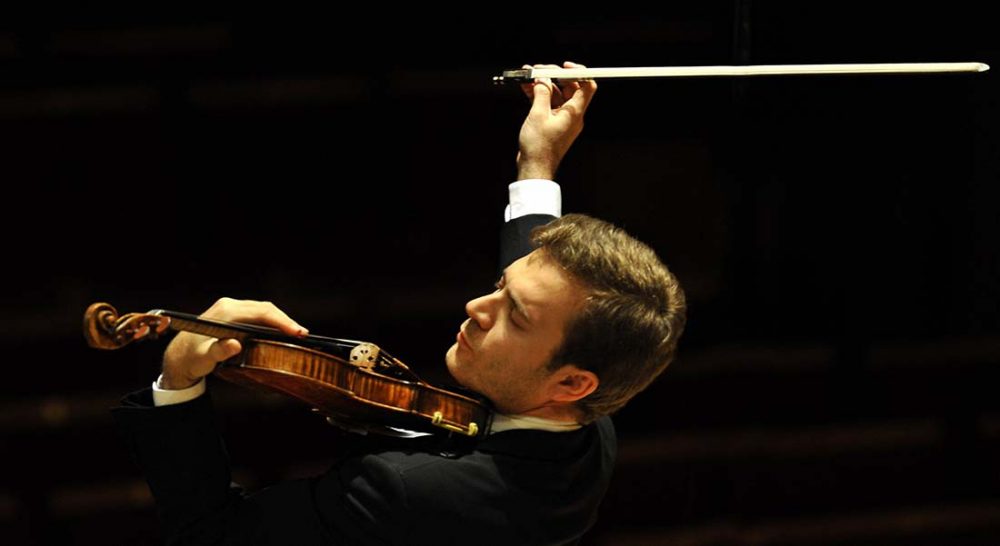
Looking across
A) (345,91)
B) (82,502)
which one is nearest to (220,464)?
(345,91)

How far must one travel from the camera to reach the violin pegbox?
1.29m

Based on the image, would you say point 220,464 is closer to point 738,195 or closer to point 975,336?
point 738,195

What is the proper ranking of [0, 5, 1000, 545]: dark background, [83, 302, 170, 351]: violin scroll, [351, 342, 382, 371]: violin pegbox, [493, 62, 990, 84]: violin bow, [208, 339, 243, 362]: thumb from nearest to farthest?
[83, 302, 170, 351]: violin scroll → [208, 339, 243, 362]: thumb → [351, 342, 382, 371]: violin pegbox → [493, 62, 990, 84]: violin bow → [0, 5, 1000, 545]: dark background

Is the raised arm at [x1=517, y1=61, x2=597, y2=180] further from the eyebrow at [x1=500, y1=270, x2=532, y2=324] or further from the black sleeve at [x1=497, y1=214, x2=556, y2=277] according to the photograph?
the eyebrow at [x1=500, y1=270, x2=532, y2=324]

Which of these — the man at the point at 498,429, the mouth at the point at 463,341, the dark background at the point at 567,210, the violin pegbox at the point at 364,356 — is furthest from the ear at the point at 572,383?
the dark background at the point at 567,210

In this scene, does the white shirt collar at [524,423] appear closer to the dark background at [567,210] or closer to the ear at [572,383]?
the ear at [572,383]

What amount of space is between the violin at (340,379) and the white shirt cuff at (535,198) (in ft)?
1.02

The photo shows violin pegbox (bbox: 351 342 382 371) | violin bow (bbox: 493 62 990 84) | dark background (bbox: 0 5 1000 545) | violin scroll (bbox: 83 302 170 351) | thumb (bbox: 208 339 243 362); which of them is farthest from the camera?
dark background (bbox: 0 5 1000 545)

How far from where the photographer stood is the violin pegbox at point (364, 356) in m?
1.29

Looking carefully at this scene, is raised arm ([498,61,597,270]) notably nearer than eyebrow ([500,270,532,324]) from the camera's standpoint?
No

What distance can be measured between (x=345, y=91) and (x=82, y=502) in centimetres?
97

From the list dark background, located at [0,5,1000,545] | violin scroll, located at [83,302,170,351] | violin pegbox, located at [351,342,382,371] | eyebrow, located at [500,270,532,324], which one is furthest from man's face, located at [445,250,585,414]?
dark background, located at [0,5,1000,545]

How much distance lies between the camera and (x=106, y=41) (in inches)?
72.7

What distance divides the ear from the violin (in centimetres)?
9
